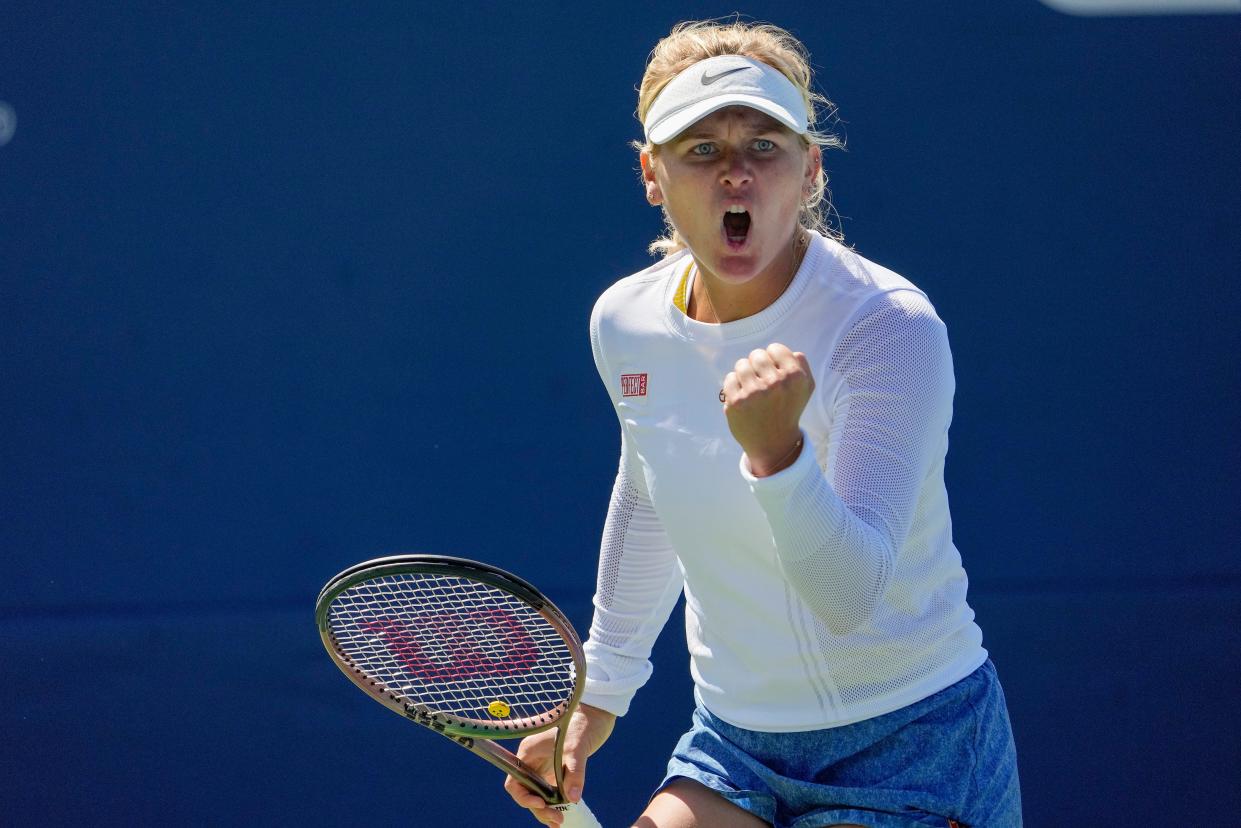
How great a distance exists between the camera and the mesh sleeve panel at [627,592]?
7.14ft

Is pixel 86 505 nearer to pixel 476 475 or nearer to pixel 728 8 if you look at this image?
pixel 476 475

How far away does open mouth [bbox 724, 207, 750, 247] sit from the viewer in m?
1.83

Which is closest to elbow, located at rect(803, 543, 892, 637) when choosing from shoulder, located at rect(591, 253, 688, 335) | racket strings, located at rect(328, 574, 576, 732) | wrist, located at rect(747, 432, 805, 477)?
wrist, located at rect(747, 432, 805, 477)

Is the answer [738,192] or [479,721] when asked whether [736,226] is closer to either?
[738,192]

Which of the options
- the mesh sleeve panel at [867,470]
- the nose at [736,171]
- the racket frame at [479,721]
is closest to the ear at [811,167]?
the nose at [736,171]

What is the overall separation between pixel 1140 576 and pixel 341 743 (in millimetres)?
1904

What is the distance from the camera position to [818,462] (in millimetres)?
1708

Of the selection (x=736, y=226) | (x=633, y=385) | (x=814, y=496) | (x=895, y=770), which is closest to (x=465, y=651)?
(x=633, y=385)

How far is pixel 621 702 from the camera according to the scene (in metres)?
2.18

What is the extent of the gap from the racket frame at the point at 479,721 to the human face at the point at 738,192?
49 cm

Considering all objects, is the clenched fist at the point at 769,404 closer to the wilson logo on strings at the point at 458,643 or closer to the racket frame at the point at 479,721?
the racket frame at the point at 479,721

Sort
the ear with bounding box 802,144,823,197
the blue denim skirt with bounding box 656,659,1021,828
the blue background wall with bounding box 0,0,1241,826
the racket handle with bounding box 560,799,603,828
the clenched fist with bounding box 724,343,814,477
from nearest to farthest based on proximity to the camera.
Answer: the clenched fist with bounding box 724,343,814,477 < the blue denim skirt with bounding box 656,659,1021,828 < the ear with bounding box 802,144,823,197 < the racket handle with bounding box 560,799,603,828 < the blue background wall with bounding box 0,0,1241,826

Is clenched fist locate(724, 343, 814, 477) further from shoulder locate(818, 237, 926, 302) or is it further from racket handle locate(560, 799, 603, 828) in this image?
racket handle locate(560, 799, 603, 828)

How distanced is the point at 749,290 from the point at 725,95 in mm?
244
